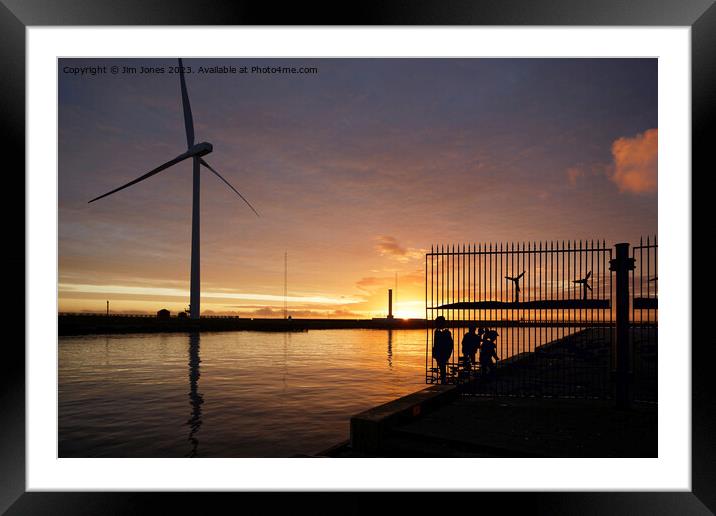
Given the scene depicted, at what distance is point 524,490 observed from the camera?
5.67 m

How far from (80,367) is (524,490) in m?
27.8

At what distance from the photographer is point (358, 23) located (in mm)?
5820

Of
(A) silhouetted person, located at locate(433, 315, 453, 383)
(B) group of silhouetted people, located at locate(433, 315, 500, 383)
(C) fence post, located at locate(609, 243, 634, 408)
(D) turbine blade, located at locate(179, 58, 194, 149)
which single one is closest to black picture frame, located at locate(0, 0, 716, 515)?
(C) fence post, located at locate(609, 243, 634, 408)

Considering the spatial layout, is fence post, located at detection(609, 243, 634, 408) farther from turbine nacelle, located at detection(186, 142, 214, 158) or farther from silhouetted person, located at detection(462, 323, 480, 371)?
turbine nacelle, located at detection(186, 142, 214, 158)

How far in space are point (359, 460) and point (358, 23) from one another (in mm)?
5995

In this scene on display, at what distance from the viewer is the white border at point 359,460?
5.91 metres

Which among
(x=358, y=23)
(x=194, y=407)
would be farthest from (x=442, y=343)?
(x=358, y=23)

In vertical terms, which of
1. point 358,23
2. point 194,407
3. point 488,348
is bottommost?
point 194,407

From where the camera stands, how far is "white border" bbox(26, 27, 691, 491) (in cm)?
591

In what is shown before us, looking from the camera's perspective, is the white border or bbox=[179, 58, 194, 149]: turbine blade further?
bbox=[179, 58, 194, 149]: turbine blade

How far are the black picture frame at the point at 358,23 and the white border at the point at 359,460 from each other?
153 millimetres

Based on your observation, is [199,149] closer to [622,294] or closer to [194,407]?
[194,407]

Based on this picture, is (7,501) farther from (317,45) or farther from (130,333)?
(130,333)

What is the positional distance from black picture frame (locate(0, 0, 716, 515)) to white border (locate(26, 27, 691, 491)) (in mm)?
153
